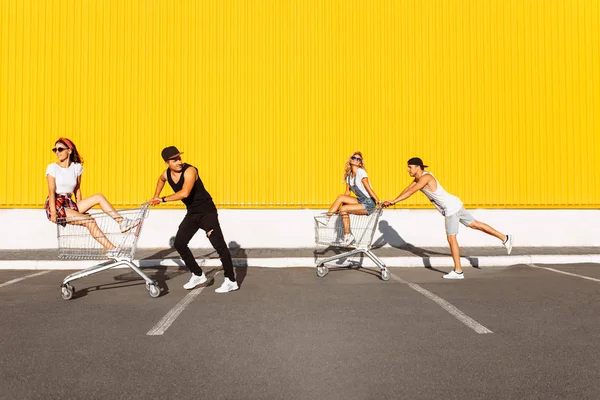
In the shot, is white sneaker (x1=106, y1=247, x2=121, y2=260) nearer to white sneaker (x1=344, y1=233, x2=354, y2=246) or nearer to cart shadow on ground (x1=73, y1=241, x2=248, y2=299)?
cart shadow on ground (x1=73, y1=241, x2=248, y2=299)

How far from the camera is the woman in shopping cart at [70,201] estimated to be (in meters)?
5.49

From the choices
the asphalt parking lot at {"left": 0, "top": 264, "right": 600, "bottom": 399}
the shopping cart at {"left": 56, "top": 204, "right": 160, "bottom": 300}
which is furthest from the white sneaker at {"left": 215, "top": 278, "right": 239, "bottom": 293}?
the shopping cart at {"left": 56, "top": 204, "right": 160, "bottom": 300}

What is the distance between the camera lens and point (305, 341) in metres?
4.02

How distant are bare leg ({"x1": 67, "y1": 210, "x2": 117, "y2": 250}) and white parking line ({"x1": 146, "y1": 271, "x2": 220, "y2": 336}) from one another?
1.13m

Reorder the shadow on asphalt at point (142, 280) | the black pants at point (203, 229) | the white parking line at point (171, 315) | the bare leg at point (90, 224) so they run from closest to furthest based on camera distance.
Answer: the white parking line at point (171, 315), the bare leg at point (90, 224), the black pants at point (203, 229), the shadow on asphalt at point (142, 280)

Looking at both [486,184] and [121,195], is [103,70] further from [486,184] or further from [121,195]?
[486,184]

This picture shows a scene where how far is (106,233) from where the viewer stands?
18.6 ft

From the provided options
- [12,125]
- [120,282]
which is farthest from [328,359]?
[12,125]

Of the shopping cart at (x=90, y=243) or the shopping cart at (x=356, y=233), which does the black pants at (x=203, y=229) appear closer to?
the shopping cart at (x=90, y=243)

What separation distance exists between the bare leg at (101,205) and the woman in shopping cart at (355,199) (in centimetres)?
294

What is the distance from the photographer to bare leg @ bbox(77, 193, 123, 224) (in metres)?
5.47

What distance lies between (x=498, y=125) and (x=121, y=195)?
8.96 metres

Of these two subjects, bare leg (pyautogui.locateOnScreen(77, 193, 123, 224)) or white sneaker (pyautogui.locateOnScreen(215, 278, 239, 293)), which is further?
white sneaker (pyautogui.locateOnScreen(215, 278, 239, 293))

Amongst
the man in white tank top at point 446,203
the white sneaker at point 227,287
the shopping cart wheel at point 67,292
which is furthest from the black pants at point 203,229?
the man in white tank top at point 446,203
